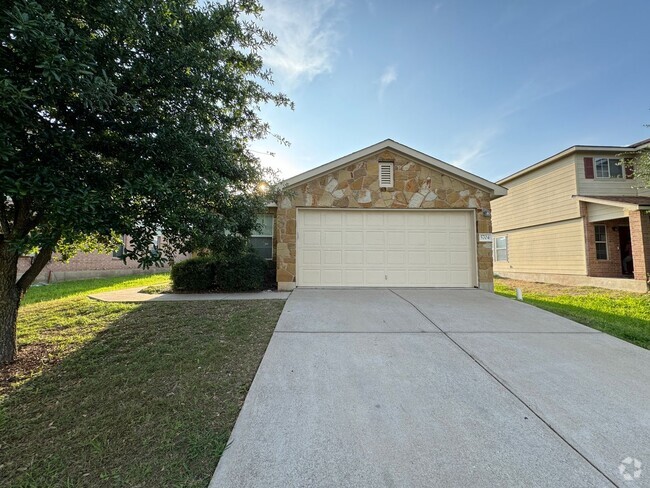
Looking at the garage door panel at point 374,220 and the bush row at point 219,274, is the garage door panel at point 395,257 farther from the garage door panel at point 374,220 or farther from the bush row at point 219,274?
the bush row at point 219,274

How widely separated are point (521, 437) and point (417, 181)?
717cm

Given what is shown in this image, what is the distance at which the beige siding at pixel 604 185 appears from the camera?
40.2 feet

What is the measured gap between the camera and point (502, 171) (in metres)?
16.9

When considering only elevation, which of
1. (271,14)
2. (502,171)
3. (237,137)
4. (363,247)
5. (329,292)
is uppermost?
(502,171)

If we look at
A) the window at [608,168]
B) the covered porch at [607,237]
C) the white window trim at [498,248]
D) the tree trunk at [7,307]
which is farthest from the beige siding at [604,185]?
the tree trunk at [7,307]

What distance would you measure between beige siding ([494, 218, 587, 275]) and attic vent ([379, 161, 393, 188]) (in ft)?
32.0

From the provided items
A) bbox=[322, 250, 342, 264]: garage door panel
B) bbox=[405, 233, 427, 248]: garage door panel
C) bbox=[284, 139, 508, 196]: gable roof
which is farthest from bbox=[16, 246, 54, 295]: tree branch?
bbox=[405, 233, 427, 248]: garage door panel

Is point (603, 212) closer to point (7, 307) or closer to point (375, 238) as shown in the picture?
point (375, 238)

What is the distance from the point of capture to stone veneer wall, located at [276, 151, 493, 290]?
8164 mm

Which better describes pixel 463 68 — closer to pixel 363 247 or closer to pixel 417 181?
pixel 417 181

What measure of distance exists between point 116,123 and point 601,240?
55.1ft

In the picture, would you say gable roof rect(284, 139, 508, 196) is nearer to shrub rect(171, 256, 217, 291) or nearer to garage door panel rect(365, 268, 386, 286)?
garage door panel rect(365, 268, 386, 286)

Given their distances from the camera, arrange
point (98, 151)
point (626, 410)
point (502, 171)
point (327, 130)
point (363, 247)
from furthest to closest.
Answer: point (502, 171) → point (327, 130) → point (363, 247) → point (98, 151) → point (626, 410)

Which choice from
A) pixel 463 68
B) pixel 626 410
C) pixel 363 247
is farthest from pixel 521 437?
pixel 463 68
